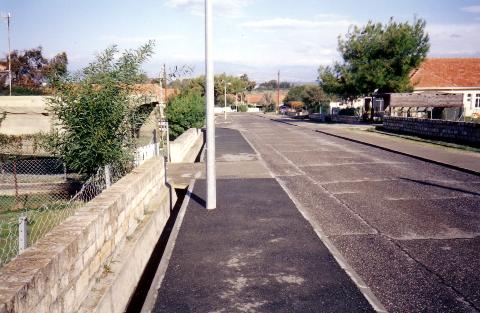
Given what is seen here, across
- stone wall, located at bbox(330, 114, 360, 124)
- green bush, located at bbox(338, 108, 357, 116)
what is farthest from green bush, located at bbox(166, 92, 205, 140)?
green bush, located at bbox(338, 108, 357, 116)

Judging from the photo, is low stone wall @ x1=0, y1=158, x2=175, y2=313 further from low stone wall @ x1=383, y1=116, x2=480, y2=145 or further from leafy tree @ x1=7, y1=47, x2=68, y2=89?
leafy tree @ x1=7, y1=47, x2=68, y2=89

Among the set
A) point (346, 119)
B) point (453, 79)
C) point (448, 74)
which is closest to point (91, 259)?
point (346, 119)

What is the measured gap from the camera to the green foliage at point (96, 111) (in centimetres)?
818

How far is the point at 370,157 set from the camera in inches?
661

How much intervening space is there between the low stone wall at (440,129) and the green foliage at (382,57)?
9.31 meters

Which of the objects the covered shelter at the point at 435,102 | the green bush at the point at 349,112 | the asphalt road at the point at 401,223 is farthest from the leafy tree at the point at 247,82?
the asphalt road at the point at 401,223

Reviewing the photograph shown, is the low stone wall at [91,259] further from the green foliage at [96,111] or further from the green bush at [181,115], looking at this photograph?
the green bush at [181,115]

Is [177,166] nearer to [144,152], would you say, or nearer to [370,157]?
[144,152]

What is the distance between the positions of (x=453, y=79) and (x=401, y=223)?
43636 millimetres

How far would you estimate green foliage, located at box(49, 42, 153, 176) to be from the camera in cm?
818

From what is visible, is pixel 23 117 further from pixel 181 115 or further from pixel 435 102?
pixel 435 102

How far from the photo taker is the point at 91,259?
4.53m

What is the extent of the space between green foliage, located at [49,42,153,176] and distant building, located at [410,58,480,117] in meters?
38.6

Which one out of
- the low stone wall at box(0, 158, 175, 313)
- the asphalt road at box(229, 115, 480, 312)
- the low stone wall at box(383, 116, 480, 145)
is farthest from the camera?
the low stone wall at box(383, 116, 480, 145)
